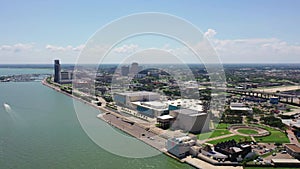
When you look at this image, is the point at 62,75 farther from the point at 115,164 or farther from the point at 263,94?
the point at 115,164

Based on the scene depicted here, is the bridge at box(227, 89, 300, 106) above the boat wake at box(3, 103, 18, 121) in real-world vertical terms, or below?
above

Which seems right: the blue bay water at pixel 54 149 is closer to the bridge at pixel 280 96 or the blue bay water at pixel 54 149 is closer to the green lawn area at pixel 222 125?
the green lawn area at pixel 222 125

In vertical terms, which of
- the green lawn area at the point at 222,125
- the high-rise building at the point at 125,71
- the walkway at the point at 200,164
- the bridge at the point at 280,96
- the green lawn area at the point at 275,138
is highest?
the high-rise building at the point at 125,71

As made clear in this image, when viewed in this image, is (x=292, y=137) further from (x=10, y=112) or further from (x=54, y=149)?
(x=10, y=112)

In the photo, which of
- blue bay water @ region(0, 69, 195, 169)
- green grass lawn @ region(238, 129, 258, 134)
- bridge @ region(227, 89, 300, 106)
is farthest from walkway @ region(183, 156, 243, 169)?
bridge @ region(227, 89, 300, 106)

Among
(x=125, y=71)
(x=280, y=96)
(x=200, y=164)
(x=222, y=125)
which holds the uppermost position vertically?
(x=125, y=71)

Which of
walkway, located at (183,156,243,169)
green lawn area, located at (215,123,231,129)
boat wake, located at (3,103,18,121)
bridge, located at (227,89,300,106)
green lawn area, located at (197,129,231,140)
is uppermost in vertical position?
bridge, located at (227,89,300,106)

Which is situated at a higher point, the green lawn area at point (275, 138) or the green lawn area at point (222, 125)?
the green lawn area at point (222, 125)

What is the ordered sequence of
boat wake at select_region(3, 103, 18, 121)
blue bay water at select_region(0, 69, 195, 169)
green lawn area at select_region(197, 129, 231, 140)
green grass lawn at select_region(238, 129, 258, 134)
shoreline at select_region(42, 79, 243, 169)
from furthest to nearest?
1. boat wake at select_region(3, 103, 18, 121)
2. green grass lawn at select_region(238, 129, 258, 134)
3. green lawn area at select_region(197, 129, 231, 140)
4. shoreline at select_region(42, 79, 243, 169)
5. blue bay water at select_region(0, 69, 195, 169)

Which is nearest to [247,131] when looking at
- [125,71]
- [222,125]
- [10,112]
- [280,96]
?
[222,125]

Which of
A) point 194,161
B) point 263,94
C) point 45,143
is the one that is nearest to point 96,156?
point 45,143

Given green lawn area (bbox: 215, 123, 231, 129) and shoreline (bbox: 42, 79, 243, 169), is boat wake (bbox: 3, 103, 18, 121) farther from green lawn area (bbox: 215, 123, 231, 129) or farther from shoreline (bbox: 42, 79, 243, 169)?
green lawn area (bbox: 215, 123, 231, 129)

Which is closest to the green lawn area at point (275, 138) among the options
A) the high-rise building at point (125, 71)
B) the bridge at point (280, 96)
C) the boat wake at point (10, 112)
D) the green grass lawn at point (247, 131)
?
the green grass lawn at point (247, 131)
